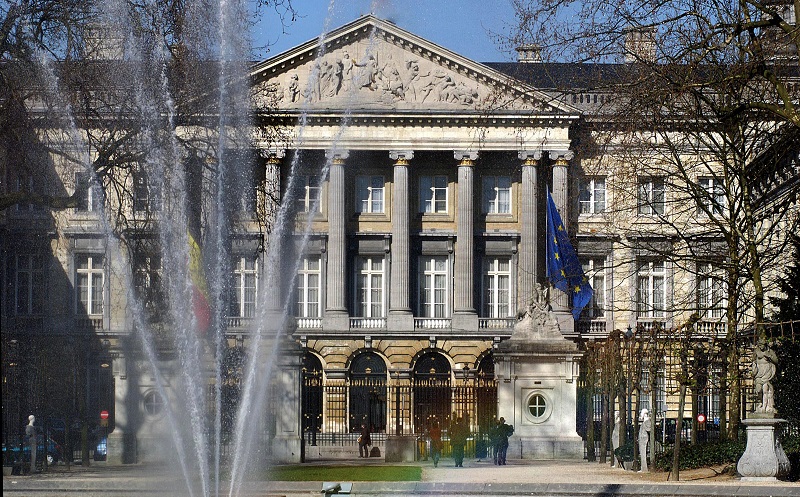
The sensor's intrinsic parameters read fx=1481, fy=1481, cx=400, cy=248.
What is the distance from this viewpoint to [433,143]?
7044 centimetres

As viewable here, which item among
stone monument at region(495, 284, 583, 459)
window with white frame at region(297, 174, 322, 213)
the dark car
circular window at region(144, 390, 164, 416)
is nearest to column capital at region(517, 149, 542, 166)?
window with white frame at region(297, 174, 322, 213)

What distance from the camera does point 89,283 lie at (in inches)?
2603

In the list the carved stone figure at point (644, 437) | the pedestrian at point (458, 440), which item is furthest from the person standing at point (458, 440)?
the carved stone figure at point (644, 437)

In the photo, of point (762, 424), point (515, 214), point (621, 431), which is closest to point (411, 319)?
point (515, 214)

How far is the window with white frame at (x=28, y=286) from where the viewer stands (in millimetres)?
61562

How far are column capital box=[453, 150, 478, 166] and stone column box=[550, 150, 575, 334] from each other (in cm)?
374

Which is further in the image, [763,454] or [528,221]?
[528,221]

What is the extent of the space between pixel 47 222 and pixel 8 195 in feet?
108

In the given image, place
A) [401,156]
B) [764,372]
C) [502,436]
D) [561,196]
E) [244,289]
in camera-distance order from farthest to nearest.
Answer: [401,156] < [561,196] < [244,289] < [502,436] < [764,372]

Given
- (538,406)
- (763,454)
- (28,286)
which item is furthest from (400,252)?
(763,454)

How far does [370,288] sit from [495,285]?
6056 millimetres

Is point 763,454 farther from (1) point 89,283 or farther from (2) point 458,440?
(1) point 89,283

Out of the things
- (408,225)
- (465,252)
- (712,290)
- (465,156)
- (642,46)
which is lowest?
(712,290)

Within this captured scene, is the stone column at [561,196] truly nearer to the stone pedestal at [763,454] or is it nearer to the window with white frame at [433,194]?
the window with white frame at [433,194]
